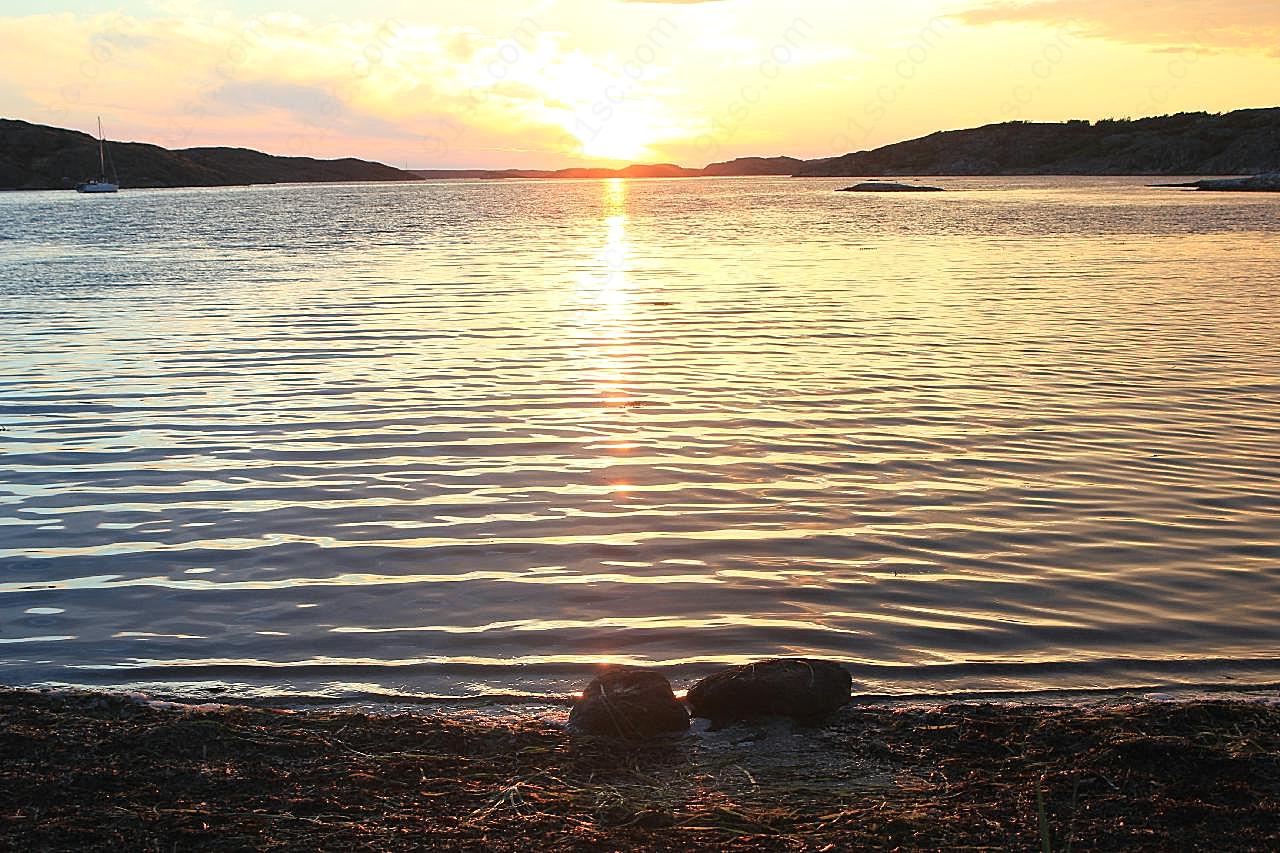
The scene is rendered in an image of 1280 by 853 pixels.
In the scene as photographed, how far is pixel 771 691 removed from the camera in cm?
717

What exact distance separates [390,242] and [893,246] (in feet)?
84.1

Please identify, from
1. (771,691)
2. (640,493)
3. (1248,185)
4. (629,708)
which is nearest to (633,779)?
(629,708)

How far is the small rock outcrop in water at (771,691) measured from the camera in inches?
282

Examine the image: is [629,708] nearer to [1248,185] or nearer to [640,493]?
[640,493]

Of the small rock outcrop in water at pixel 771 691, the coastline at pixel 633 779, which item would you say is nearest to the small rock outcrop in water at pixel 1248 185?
the small rock outcrop in water at pixel 771 691

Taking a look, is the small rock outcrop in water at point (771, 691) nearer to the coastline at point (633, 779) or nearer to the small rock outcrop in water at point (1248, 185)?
the coastline at point (633, 779)

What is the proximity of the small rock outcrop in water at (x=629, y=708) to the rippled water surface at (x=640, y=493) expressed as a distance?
95 cm

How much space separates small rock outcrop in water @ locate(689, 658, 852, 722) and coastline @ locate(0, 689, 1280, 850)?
131 millimetres

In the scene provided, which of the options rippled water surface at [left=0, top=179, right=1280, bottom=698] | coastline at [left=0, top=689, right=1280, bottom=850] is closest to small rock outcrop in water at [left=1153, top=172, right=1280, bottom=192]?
rippled water surface at [left=0, top=179, right=1280, bottom=698]

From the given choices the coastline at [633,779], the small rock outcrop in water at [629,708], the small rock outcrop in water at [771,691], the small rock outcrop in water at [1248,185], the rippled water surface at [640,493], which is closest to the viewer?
the coastline at [633,779]

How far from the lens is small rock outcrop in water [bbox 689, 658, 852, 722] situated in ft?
23.5

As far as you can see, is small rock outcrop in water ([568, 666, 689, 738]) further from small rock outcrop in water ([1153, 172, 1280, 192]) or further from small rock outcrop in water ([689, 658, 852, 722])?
small rock outcrop in water ([1153, 172, 1280, 192])

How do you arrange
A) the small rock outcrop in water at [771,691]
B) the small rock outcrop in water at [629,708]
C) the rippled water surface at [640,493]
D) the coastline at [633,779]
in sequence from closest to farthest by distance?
the coastline at [633,779]
the small rock outcrop in water at [629,708]
the small rock outcrop in water at [771,691]
the rippled water surface at [640,493]

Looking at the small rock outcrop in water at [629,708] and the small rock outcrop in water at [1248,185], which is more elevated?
the small rock outcrop in water at [1248,185]
